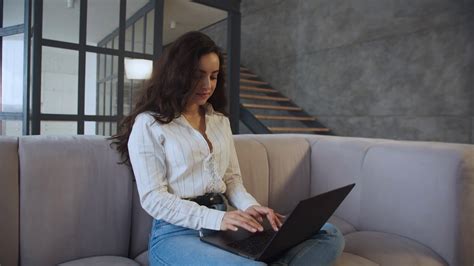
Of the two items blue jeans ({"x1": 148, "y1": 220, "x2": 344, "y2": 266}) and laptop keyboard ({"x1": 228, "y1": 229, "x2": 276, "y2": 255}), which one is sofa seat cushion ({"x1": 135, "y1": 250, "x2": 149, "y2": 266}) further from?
laptop keyboard ({"x1": 228, "y1": 229, "x2": 276, "y2": 255})

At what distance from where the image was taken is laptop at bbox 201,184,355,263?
34.2 inches

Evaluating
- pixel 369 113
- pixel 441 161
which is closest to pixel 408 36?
pixel 369 113

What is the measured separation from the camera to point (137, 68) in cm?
331

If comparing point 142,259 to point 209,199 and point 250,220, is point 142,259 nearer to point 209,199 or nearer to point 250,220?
point 209,199

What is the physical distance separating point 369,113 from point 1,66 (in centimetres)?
369

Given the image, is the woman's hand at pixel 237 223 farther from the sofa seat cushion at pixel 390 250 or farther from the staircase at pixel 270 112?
the staircase at pixel 270 112

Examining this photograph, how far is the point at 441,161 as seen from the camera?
1.49 m

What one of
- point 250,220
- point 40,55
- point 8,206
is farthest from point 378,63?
point 8,206

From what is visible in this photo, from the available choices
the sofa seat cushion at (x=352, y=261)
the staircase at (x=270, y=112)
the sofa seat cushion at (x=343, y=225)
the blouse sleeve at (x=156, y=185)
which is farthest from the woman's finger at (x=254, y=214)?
the staircase at (x=270, y=112)

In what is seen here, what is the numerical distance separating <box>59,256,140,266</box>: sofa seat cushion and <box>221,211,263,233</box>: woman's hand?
0.45 meters

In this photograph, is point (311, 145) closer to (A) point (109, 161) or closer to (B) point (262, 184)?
(B) point (262, 184)

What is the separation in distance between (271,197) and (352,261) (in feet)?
2.06

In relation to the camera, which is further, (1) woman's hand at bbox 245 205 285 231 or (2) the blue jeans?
(1) woman's hand at bbox 245 205 285 231

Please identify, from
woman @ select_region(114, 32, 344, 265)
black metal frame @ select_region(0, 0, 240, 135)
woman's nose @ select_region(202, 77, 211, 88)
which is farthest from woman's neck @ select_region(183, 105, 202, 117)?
black metal frame @ select_region(0, 0, 240, 135)
